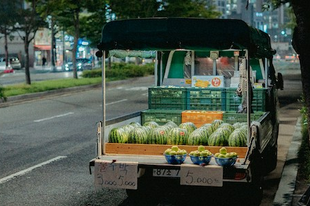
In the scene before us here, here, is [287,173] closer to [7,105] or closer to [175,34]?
[175,34]

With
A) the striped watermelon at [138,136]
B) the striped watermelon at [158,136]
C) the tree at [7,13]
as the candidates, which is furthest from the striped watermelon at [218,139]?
the tree at [7,13]

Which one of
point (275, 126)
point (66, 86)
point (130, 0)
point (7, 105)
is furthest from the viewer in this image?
point (130, 0)

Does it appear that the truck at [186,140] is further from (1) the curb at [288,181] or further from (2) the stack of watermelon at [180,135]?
(1) the curb at [288,181]

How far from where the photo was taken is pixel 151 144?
845cm

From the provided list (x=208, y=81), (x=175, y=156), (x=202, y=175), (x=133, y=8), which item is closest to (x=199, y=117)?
(x=208, y=81)

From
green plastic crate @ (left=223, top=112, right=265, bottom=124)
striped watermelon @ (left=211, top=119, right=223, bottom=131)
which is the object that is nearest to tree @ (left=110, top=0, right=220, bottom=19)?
green plastic crate @ (left=223, top=112, right=265, bottom=124)

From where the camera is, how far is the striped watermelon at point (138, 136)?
28.2ft

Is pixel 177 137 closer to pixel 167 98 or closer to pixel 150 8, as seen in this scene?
pixel 167 98

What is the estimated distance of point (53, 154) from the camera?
40.7 feet

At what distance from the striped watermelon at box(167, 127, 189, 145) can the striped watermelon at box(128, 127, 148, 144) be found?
343mm

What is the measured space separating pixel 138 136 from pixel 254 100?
297 cm

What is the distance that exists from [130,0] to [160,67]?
32.6m

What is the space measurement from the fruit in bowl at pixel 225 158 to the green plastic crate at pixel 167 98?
3.56 meters

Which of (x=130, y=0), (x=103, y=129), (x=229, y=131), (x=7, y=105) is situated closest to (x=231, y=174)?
(x=229, y=131)
